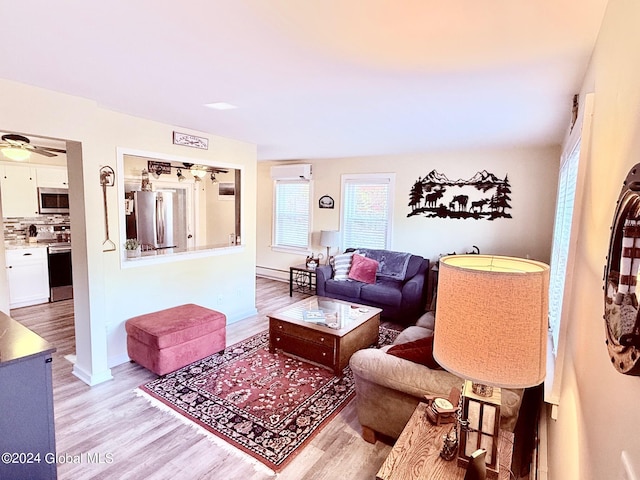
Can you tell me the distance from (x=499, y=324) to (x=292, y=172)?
564 centimetres

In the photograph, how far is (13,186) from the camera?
5047 millimetres

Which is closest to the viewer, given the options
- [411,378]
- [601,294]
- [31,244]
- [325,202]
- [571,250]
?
[601,294]

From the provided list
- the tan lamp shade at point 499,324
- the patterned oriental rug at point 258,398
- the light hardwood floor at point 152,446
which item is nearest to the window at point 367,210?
the patterned oriental rug at point 258,398

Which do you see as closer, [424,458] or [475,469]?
[475,469]

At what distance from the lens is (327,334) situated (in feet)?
10.8

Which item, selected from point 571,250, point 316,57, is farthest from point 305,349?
point 316,57

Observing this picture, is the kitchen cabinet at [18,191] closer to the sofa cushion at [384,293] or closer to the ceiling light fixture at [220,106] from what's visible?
the ceiling light fixture at [220,106]

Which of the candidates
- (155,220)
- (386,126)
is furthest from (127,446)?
(155,220)

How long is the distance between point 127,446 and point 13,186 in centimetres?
473

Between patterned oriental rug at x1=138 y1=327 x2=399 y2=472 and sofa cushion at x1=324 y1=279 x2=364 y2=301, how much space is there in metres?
1.63

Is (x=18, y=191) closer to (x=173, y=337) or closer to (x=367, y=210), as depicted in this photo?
(x=173, y=337)

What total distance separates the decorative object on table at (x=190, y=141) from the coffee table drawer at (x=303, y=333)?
2.20 meters

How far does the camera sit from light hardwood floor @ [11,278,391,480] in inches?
83.7

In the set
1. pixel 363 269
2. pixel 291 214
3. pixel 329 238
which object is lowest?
pixel 363 269
